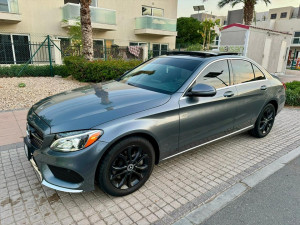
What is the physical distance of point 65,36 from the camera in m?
16.5

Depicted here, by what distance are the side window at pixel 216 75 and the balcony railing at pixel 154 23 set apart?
1673 centimetres

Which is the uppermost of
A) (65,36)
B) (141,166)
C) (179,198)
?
(65,36)

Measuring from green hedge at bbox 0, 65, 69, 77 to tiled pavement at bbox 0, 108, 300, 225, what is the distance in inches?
321

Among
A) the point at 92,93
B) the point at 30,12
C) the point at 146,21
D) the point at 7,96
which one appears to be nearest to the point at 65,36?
the point at 30,12

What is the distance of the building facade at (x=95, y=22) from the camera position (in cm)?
1403

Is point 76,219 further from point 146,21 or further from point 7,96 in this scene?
point 146,21

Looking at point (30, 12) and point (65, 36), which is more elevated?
point (30, 12)

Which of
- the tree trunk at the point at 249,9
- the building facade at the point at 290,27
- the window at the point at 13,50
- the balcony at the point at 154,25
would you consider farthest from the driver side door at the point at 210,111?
the building facade at the point at 290,27

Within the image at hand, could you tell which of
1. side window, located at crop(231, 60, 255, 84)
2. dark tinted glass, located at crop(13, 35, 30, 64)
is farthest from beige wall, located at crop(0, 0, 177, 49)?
side window, located at crop(231, 60, 255, 84)

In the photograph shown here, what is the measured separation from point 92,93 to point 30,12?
49.6 feet

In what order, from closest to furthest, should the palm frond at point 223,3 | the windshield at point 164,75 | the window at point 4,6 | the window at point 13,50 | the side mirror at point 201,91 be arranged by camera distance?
the side mirror at point 201,91 < the windshield at point 164,75 < the window at point 4,6 < the window at point 13,50 < the palm frond at point 223,3

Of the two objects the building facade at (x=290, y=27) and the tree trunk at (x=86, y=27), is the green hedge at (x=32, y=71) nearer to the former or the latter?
the tree trunk at (x=86, y=27)

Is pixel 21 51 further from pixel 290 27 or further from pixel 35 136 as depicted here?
pixel 290 27

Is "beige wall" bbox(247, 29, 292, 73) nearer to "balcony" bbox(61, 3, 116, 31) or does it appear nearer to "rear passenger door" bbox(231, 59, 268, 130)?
"balcony" bbox(61, 3, 116, 31)
